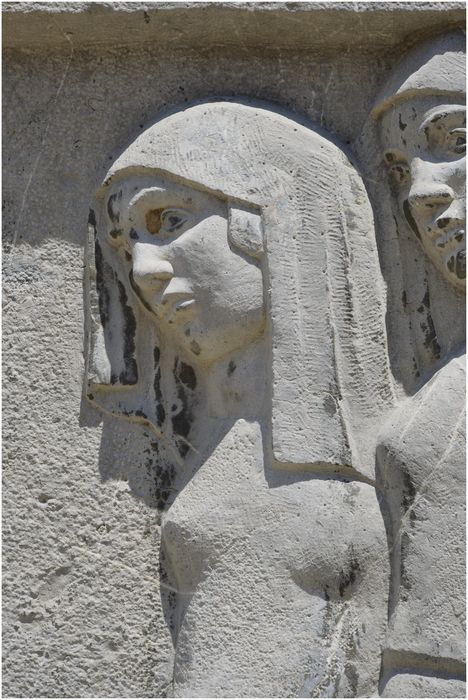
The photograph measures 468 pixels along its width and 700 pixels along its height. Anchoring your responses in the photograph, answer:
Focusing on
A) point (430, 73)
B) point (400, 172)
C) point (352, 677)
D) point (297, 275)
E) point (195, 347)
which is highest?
point (430, 73)

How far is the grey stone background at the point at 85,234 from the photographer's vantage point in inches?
123

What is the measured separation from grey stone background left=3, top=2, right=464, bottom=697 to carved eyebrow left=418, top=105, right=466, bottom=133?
14 cm

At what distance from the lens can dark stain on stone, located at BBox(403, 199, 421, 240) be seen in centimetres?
316

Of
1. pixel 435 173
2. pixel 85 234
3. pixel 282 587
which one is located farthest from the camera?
pixel 85 234

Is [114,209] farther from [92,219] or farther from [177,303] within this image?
[177,303]

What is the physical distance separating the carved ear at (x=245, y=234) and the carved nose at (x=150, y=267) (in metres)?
0.13

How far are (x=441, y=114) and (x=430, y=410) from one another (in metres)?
0.51

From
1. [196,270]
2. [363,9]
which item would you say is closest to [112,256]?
[196,270]

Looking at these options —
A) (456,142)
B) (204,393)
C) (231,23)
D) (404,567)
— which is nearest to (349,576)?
(404,567)

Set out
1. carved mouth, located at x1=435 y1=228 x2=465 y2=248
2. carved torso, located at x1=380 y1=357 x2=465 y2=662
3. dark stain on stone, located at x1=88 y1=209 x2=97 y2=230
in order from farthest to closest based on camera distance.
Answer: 1. dark stain on stone, located at x1=88 y1=209 x2=97 y2=230
2. carved mouth, located at x1=435 y1=228 x2=465 y2=248
3. carved torso, located at x1=380 y1=357 x2=465 y2=662

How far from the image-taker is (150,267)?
3102 mm

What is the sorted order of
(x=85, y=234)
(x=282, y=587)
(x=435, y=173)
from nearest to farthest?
(x=282, y=587), (x=435, y=173), (x=85, y=234)

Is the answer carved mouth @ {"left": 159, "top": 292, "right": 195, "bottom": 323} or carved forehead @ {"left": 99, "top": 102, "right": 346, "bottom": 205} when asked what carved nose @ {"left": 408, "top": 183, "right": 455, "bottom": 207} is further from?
carved mouth @ {"left": 159, "top": 292, "right": 195, "bottom": 323}

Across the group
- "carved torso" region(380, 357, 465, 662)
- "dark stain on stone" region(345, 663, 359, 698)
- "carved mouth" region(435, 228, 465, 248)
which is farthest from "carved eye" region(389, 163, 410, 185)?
"dark stain on stone" region(345, 663, 359, 698)
